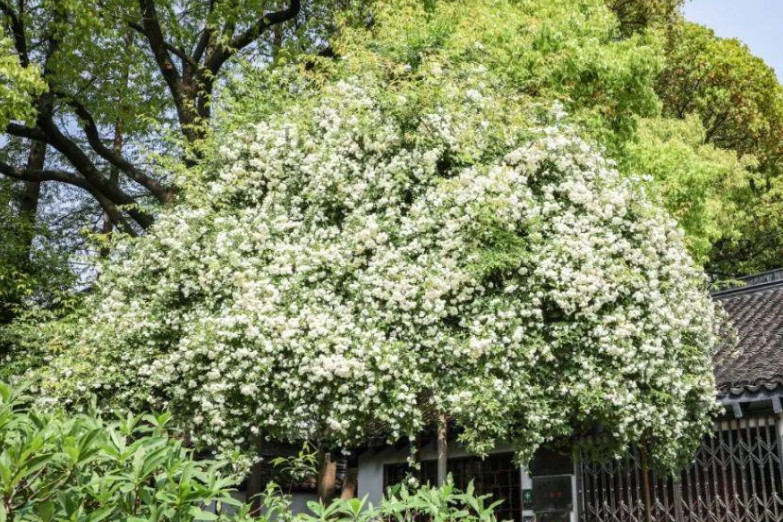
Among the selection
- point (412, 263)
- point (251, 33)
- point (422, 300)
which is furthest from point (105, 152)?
point (422, 300)

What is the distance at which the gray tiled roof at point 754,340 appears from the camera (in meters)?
11.0

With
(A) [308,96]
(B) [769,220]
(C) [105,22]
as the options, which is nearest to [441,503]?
(A) [308,96]

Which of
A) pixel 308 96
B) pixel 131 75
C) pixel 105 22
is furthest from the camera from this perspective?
pixel 131 75

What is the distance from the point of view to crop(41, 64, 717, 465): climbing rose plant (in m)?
9.84

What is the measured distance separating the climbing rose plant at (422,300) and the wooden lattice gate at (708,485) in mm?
707

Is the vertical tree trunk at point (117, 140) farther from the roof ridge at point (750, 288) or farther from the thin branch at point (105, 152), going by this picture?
the roof ridge at point (750, 288)

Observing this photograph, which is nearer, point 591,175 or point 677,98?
point 591,175

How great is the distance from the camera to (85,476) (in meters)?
2.96

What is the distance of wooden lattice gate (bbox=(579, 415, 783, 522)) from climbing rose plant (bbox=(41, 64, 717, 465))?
71 cm

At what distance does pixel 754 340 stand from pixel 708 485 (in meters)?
3.12

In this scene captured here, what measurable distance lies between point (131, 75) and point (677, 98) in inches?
647

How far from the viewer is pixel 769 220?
24844mm

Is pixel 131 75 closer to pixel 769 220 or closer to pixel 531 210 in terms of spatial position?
pixel 531 210

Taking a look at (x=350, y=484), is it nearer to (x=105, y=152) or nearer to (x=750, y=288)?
(x=105, y=152)
